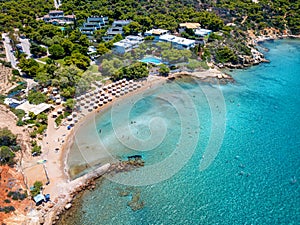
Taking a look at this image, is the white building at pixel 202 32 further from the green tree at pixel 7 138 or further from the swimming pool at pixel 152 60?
the green tree at pixel 7 138

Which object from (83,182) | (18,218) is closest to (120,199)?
(83,182)

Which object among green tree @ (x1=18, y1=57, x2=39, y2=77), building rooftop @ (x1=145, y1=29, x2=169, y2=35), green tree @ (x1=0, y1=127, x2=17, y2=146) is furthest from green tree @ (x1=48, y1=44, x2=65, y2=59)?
green tree @ (x1=0, y1=127, x2=17, y2=146)

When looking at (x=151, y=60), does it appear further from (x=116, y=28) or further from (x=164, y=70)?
(x=116, y=28)

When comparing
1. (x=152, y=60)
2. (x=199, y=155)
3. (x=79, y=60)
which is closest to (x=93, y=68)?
(x=79, y=60)

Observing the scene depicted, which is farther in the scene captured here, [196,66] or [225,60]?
[225,60]

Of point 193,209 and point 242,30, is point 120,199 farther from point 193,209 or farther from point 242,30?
point 242,30

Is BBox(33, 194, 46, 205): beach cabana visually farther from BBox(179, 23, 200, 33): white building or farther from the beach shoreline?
BBox(179, 23, 200, 33): white building
